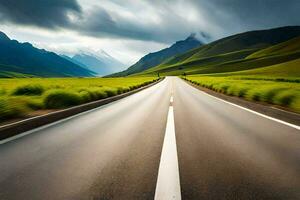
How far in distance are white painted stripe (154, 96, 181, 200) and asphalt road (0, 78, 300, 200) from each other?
3.2 inches

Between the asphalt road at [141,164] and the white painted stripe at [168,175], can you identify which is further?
the asphalt road at [141,164]

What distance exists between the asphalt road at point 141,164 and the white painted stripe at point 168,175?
80 millimetres

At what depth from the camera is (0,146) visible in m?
5.62

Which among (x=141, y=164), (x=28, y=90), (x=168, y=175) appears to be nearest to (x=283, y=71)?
(x=28, y=90)

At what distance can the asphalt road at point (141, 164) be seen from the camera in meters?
3.37

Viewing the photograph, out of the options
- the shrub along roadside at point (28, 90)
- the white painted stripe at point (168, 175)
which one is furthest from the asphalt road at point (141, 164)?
the shrub along roadside at point (28, 90)

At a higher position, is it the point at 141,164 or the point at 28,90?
the point at 141,164

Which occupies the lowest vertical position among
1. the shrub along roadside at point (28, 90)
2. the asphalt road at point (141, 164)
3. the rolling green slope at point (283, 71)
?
the rolling green slope at point (283, 71)

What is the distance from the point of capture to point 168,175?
3.94 m

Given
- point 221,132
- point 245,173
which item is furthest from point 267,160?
point 221,132

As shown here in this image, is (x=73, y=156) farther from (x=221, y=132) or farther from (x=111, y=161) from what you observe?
(x=221, y=132)

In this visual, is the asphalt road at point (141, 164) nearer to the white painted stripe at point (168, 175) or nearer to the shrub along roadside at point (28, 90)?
the white painted stripe at point (168, 175)

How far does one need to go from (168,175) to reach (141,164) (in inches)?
26.1

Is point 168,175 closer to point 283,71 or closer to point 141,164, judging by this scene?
point 141,164
